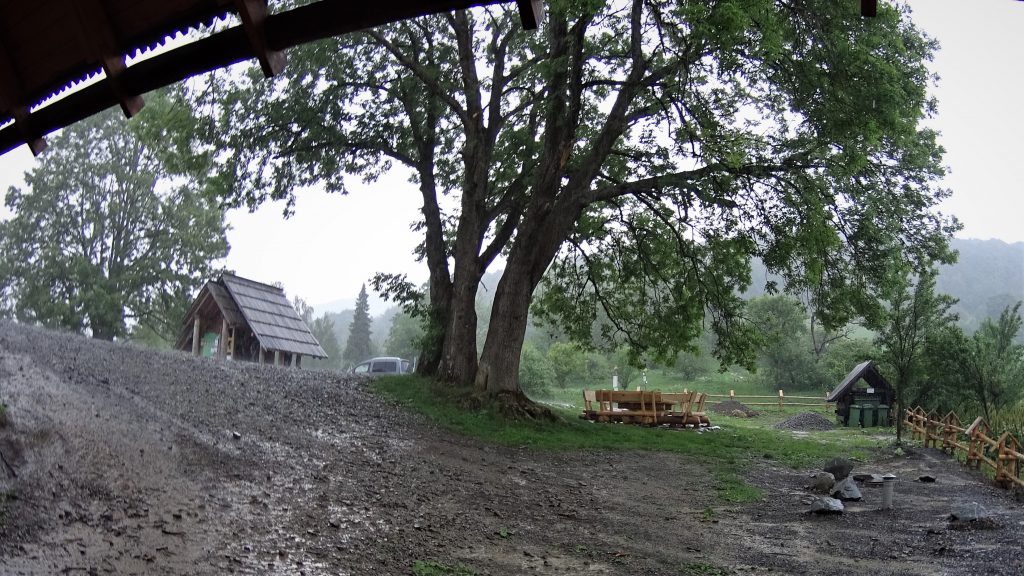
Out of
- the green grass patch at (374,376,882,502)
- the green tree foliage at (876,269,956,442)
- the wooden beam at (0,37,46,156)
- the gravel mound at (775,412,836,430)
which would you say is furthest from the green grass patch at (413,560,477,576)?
the gravel mound at (775,412,836,430)

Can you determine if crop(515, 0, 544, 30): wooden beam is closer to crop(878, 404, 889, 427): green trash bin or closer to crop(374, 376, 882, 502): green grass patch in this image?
crop(374, 376, 882, 502): green grass patch

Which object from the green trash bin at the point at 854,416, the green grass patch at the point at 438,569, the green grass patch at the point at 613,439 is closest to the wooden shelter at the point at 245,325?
the green grass patch at the point at 613,439

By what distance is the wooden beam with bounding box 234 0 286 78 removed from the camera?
14.2ft

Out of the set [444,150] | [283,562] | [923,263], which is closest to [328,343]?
[444,150]

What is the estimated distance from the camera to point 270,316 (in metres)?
27.1

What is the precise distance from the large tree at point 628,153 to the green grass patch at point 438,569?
8933 mm

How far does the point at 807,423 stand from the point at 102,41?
3262cm

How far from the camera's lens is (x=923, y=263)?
1866 centimetres

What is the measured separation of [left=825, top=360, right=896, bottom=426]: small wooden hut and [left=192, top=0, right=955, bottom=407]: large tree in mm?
15352

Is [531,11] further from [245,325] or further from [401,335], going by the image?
[401,335]

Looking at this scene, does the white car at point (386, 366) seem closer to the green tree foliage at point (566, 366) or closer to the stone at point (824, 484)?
the green tree foliage at point (566, 366)

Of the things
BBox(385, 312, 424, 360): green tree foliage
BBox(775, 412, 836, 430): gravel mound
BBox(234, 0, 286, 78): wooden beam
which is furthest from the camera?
BBox(385, 312, 424, 360): green tree foliage

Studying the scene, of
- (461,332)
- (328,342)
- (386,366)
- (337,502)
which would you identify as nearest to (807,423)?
(386,366)

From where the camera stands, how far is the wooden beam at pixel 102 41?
470 centimetres
